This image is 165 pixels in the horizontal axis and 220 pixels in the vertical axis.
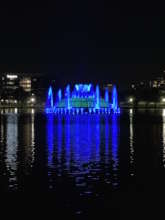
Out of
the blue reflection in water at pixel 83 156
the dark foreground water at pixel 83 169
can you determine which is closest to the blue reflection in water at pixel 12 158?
the dark foreground water at pixel 83 169

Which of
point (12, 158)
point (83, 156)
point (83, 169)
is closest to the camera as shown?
point (83, 169)

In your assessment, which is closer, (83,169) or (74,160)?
(83,169)

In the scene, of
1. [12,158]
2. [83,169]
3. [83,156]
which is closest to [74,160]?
[83,156]

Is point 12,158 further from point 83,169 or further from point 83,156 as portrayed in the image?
point 83,169

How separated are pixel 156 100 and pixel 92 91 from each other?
28.5 meters

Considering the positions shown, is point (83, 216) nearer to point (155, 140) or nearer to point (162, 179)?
point (162, 179)

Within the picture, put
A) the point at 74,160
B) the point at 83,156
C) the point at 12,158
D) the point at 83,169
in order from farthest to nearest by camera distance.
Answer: the point at 83,156, the point at 12,158, the point at 74,160, the point at 83,169

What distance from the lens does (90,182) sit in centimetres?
1878

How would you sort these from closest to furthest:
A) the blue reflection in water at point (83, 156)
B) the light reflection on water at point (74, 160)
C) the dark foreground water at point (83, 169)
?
the dark foreground water at point (83, 169) → the light reflection on water at point (74, 160) → the blue reflection in water at point (83, 156)

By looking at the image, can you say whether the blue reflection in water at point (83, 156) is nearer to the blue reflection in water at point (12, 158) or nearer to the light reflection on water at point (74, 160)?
the light reflection on water at point (74, 160)

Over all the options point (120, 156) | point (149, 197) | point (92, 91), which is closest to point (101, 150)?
point (120, 156)

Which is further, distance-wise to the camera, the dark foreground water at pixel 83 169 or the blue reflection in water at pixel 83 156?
the blue reflection in water at pixel 83 156

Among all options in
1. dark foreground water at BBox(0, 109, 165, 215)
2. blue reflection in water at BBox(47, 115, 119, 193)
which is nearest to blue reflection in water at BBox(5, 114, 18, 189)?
dark foreground water at BBox(0, 109, 165, 215)

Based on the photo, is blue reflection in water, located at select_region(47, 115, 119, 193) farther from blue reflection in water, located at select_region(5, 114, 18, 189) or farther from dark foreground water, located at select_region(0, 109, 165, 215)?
blue reflection in water, located at select_region(5, 114, 18, 189)
